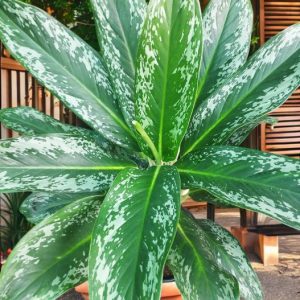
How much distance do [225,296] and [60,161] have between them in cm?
25

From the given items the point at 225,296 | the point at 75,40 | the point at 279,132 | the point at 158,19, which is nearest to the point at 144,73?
the point at 158,19

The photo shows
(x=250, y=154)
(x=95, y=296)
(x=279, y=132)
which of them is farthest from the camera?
(x=279, y=132)

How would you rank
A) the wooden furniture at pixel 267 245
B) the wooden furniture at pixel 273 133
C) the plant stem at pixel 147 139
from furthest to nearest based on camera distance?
the wooden furniture at pixel 273 133, the wooden furniture at pixel 267 245, the plant stem at pixel 147 139

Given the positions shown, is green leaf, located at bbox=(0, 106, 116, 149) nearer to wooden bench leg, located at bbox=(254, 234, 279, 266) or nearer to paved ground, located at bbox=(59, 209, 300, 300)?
paved ground, located at bbox=(59, 209, 300, 300)

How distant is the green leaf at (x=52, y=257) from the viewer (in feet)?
1.84

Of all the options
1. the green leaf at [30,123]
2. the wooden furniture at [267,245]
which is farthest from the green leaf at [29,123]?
the wooden furniture at [267,245]

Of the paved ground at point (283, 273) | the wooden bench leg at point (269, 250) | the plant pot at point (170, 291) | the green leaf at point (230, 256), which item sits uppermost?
the green leaf at point (230, 256)

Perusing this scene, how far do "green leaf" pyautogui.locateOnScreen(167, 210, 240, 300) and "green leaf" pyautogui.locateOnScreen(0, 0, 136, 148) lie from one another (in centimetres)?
15

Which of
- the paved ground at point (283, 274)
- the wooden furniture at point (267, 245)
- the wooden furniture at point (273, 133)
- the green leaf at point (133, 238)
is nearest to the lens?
the green leaf at point (133, 238)

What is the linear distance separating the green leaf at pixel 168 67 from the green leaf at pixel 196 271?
135 mm

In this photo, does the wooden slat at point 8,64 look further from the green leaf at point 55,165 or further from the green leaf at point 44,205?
the green leaf at point 55,165

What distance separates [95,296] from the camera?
45cm

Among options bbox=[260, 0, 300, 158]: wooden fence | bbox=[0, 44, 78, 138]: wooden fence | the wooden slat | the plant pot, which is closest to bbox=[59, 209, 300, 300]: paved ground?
bbox=[260, 0, 300, 158]: wooden fence

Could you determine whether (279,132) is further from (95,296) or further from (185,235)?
(95,296)
